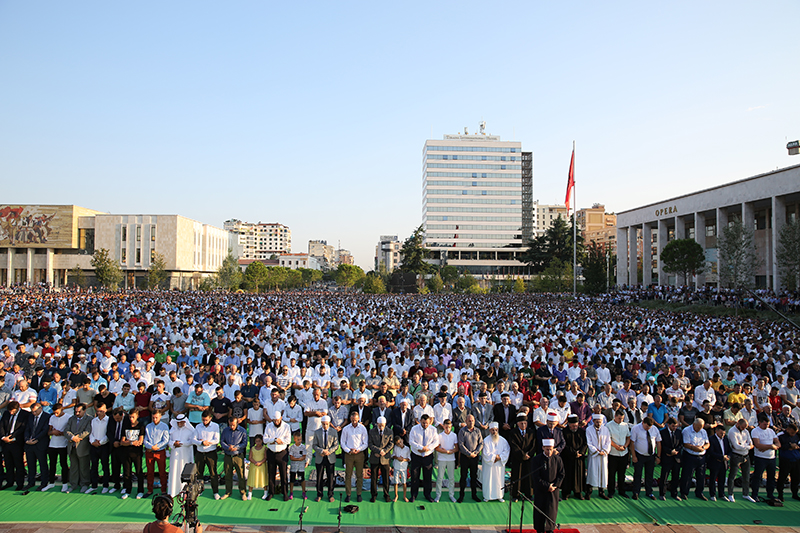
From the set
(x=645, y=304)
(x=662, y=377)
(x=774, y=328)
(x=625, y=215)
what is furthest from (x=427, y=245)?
(x=662, y=377)

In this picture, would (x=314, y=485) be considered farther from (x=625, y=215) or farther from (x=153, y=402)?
(x=625, y=215)

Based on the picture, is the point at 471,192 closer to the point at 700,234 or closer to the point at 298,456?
the point at 700,234

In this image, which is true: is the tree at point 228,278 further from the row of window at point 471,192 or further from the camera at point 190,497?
the camera at point 190,497

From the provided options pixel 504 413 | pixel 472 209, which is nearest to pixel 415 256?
pixel 472 209

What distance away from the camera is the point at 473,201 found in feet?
324

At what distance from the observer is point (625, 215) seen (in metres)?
58.4

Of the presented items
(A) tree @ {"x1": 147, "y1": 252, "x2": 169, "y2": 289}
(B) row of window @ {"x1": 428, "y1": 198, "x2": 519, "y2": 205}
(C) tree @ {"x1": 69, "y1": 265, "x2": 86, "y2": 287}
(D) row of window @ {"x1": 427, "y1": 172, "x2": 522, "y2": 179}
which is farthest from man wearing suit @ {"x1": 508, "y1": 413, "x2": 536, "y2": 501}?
(D) row of window @ {"x1": 427, "y1": 172, "x2": 522, "y2": 179}

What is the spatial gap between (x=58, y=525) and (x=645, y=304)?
1538 inches

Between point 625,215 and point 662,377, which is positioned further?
point 625,215

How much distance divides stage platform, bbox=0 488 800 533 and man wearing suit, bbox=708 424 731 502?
241mm

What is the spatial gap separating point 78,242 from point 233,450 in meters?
76.7

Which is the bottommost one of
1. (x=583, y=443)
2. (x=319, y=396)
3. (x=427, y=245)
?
(x=583, y=443)

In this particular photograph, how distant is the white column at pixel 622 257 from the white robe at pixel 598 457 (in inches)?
2198

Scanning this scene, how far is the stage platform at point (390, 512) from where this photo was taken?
6438 millimetres
